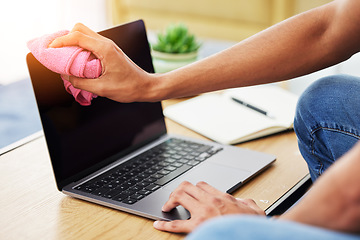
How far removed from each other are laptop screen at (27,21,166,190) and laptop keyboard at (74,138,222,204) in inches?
1.6

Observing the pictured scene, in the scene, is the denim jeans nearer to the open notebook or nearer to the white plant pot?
the open notebook

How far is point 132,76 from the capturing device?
3.09 ft

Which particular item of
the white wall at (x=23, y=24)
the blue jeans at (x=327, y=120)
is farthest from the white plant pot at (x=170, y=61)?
the white wall at (x=23, y=24)

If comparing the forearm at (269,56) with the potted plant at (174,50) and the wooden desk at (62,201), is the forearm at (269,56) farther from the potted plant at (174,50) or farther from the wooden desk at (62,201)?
the potted plant at (174,50)

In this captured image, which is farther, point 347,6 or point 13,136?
point 13,136

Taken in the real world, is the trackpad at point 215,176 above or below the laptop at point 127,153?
below

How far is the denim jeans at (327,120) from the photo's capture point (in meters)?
1.05

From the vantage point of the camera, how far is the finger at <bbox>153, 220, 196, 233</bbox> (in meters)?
0.84

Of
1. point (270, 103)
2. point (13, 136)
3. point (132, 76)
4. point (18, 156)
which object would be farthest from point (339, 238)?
point (13, 136)

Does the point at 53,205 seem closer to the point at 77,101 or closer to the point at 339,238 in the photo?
the point at 77,101

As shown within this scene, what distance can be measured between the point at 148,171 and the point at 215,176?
13 centimetres

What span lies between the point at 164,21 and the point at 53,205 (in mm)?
2370

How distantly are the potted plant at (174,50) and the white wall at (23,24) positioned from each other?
1.46 meters

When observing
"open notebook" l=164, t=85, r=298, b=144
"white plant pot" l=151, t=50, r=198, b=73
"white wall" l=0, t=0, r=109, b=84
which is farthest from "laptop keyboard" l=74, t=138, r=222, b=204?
"white wall" l=0, t=0, r=109, b=84
